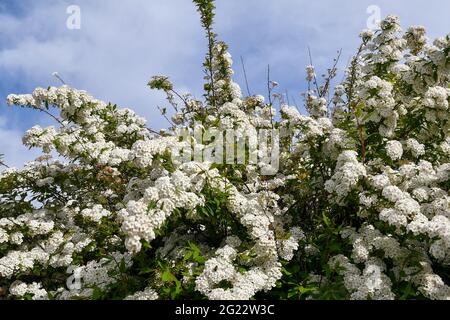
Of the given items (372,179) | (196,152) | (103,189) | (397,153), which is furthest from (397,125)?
(103,189)

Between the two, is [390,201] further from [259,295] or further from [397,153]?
[259,295]

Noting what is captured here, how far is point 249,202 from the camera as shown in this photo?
5.00 metres

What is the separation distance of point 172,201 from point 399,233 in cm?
224

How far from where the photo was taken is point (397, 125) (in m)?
6.08

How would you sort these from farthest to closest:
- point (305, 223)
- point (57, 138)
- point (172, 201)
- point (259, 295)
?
point (57, 138)
point (305, 223)
point (259, 295)
point (172, 201)

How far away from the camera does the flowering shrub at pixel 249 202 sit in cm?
439

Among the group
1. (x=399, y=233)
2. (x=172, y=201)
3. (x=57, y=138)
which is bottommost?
(x=399, y=233)

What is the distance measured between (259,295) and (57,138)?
3.73 metres

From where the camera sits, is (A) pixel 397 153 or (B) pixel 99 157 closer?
(A) pixel 397 153

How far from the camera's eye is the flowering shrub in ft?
14.4

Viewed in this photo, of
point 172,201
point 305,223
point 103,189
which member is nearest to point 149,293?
point 172,201
